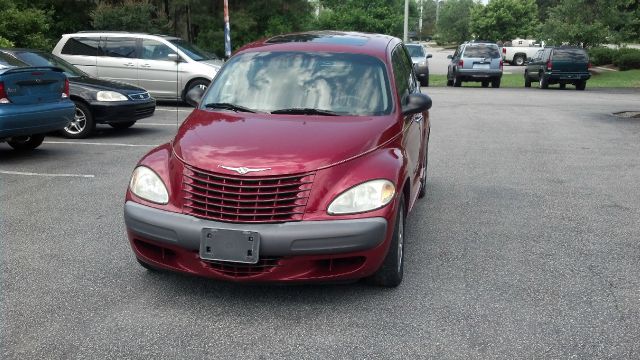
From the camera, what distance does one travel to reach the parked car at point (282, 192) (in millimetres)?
4012

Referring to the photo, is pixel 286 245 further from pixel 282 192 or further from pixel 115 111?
pixel 115 111

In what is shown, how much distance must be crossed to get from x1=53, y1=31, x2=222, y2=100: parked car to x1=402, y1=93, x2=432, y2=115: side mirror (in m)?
11.3

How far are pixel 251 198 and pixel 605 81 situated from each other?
29947mm

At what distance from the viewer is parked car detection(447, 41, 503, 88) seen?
25.8m

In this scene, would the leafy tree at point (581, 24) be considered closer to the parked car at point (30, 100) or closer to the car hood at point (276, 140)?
the parked car at point (30, 100)

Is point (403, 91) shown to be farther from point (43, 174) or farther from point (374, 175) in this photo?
point (43, 174)

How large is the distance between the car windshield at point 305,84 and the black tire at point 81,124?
20.4 feet

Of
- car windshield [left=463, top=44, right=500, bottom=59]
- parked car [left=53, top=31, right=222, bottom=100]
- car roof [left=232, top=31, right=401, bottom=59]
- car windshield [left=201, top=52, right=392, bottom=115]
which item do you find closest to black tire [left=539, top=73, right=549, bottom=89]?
car windshield [left=463, top=44, right=500, bottom=59]

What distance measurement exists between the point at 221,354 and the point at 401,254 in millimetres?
1573

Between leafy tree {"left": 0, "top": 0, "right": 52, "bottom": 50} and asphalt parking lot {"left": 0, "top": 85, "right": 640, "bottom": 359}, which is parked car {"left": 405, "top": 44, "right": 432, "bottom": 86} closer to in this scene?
leafy tree {"left": 0, "top": 0, "right": 52, "bottom": 50}

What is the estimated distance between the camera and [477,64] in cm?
2581

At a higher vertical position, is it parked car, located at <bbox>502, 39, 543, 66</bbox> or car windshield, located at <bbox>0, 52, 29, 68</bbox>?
car windshield, located at <bbox>0, 52, 29, 68</bbox>

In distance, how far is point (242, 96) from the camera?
17.3 feet

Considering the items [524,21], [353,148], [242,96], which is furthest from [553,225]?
[524,21]
